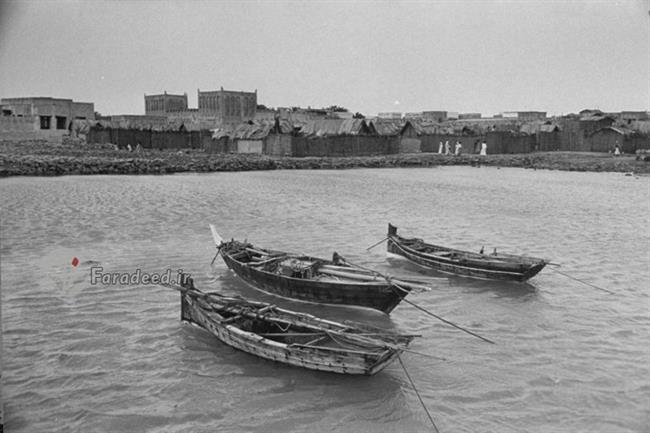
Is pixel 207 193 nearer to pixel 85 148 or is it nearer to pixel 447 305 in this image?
pixel 447 305

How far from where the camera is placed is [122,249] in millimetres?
13430

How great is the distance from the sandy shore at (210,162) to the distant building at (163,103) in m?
30.4

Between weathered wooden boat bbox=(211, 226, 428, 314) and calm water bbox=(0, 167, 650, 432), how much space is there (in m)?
0.27

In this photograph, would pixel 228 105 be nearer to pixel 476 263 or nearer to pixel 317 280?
pixel 476 263

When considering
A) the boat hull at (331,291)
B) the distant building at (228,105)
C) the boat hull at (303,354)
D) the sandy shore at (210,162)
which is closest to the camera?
the boat hull at (303,354)

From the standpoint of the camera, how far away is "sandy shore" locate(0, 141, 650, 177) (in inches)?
1144

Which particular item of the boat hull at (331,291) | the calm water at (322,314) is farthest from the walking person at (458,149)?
the boat hull at (331,291)

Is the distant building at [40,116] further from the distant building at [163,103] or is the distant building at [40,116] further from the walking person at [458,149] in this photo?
the walking person at [458,149]

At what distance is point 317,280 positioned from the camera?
31.1 ft

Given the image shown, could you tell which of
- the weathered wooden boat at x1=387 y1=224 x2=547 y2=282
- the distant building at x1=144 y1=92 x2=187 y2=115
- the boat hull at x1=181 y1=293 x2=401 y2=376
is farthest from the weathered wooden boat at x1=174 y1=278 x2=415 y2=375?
the distant building at x1=144 y1=92 x2=187 y2=115

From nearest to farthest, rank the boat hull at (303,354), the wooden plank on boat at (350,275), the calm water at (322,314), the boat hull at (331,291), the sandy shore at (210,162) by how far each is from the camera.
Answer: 1. the calm water at (322,314)
2. the boat hull at (303,354)
3. the boat hull at (331,291)
4. the wooden plank on boat at (350,275)
5. the sandy shore at (210,162)

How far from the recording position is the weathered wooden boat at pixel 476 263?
10.8 metres

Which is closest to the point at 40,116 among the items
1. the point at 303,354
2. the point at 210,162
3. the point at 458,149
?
the point at 210,162

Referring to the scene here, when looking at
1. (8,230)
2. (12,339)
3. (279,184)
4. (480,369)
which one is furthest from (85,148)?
(480,369)
